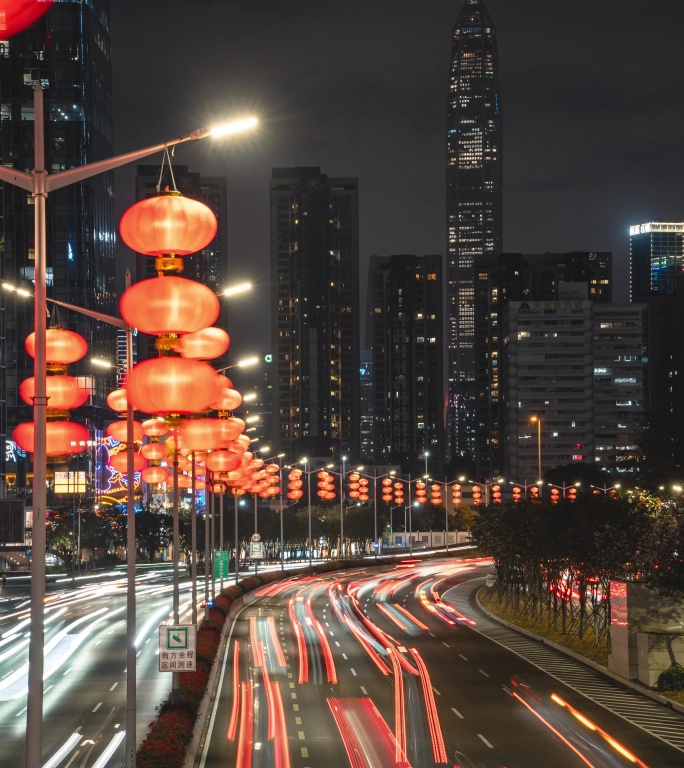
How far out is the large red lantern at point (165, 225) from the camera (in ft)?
62.5

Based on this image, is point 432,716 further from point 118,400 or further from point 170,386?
point 170,386

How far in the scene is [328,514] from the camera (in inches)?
5782

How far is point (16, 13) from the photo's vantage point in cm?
1005

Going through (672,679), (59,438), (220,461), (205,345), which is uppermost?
(205,345)

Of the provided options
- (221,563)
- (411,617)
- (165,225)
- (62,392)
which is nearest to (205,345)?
(62,392)

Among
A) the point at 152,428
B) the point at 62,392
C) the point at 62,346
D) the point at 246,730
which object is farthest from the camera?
the point at 152,428

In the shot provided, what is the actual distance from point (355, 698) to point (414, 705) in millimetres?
1990

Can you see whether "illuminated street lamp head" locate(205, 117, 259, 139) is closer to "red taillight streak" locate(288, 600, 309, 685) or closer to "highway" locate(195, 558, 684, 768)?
"highway" locate(195, 558, 684, 768)

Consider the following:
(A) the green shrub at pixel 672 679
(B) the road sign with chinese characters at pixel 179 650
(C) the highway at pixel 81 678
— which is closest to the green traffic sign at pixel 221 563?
(C) the highway at pixel 81 678

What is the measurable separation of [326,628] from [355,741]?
1125 inches

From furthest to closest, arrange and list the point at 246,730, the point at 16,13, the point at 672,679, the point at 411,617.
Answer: the point at 411,617, the point at 672,679, the point at 246,730, the point at 16,13

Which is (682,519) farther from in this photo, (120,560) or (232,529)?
(120,560)

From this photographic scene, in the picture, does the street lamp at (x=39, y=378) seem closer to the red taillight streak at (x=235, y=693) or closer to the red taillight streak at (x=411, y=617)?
the red taillight streak at (x=235, y=693)

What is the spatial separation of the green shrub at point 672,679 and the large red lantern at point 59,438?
79.5 feet
